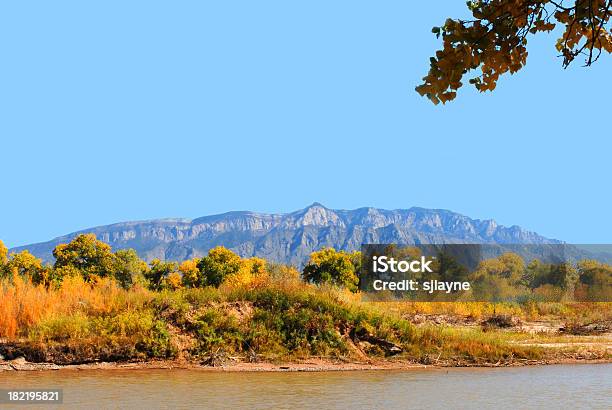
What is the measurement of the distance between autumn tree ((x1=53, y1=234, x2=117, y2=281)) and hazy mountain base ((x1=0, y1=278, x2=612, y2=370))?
27.4m

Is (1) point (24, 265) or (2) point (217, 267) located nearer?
(2) point (217, 267)

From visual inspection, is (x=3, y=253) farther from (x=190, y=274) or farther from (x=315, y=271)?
(x=315, y=271)

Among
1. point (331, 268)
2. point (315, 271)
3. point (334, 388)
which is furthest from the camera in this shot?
point (315, 271)

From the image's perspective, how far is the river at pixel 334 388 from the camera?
12281 mm

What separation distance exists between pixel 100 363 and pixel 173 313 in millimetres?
2218

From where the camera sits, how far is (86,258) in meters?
47.9

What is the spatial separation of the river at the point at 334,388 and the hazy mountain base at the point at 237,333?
973 millimetres

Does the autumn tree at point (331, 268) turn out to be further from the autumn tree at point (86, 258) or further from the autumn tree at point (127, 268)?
the autumn tree at point (86, 258)

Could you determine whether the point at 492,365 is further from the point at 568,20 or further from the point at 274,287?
the point at 568,20

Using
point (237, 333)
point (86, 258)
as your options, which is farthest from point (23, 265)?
point (237, 333)

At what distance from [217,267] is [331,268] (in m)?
8.84

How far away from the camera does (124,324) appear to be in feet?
58.6

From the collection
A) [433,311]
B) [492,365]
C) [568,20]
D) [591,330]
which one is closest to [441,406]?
[492,365]

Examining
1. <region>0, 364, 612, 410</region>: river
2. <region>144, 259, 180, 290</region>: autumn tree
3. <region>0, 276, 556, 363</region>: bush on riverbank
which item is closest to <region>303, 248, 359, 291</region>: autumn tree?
<region>144, 259, 180, 290</region>: autumn tree
